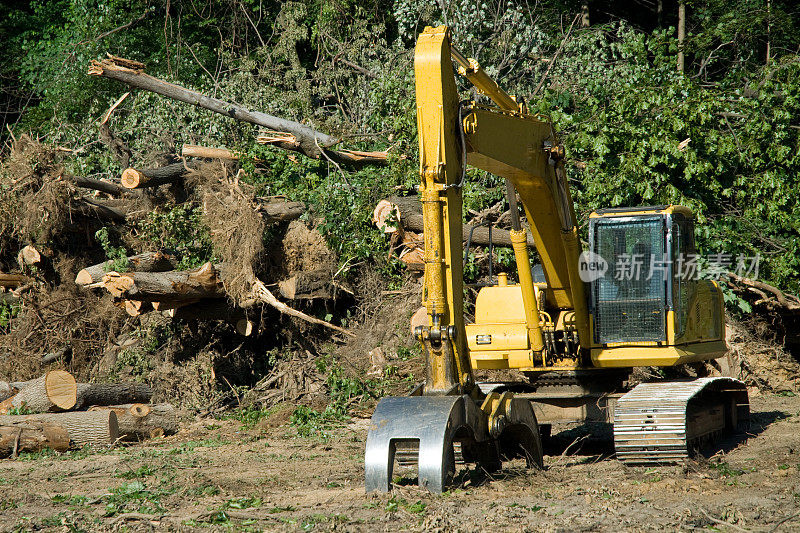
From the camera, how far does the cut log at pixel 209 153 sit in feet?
46.2

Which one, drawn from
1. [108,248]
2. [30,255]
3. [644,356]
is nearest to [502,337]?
[644,356]

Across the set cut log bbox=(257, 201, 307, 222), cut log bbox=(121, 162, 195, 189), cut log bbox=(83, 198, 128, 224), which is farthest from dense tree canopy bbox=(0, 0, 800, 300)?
cut log bbox=(83, 198, 128, 224)

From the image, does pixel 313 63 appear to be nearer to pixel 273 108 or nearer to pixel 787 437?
pixel 273 108

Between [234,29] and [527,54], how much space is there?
7.14 meters

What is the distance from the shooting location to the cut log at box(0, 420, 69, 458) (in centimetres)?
964

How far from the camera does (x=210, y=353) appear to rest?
41.8 feet

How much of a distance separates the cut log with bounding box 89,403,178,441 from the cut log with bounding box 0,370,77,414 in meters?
0.34

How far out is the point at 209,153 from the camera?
46.7 feet

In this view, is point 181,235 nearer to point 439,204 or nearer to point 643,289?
point 643,289

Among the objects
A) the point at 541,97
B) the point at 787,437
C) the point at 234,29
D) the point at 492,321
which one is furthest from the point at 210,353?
the point at 234,29

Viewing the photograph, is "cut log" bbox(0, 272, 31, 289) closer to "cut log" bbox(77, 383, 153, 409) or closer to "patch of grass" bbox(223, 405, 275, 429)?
"cut log" bbox(77, 383, 153, 409)

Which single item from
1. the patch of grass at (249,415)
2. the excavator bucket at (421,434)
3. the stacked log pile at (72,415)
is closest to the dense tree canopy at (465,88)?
the patch of grass at (249,415)

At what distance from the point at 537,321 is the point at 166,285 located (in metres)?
5.22

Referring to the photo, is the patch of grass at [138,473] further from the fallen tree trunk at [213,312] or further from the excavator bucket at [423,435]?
the fallen tree trunk at [213,312]
